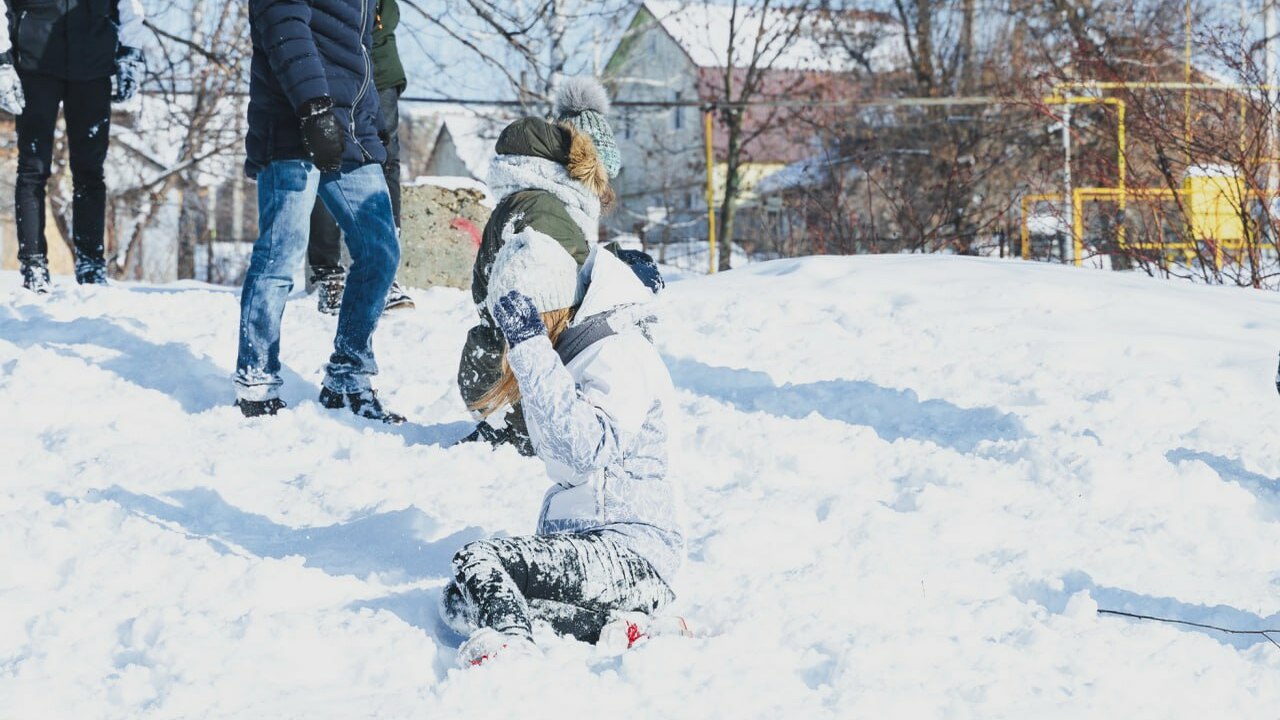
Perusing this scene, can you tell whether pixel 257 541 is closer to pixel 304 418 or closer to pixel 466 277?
pixel 304 418

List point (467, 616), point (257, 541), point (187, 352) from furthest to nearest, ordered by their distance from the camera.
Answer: point (187, 352)
point (257, 541)
point (467, 616)

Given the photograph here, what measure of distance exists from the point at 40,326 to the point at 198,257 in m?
22.6

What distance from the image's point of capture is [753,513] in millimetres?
3619

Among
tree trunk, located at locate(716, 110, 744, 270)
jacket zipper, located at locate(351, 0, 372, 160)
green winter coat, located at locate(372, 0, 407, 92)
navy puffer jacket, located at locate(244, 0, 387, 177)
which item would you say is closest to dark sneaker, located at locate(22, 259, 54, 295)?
green winter coat, located at locate(372, 0, 407, 92)

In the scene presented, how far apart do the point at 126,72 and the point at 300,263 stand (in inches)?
95.1

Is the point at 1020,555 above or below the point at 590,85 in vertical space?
below

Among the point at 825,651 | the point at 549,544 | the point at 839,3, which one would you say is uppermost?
the point at 839,3

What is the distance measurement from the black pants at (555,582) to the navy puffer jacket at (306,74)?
211 cm

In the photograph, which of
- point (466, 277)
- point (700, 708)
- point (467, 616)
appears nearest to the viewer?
point (700, 708)

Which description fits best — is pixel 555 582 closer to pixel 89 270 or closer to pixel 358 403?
pixel 358 403

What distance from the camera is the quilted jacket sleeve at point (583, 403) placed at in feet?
8.68

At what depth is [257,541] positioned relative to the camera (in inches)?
137

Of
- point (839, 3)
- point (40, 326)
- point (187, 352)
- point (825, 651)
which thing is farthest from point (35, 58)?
point (839, 3)

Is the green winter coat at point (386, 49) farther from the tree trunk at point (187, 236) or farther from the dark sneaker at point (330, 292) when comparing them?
the tree trunk at point (187, 236)
